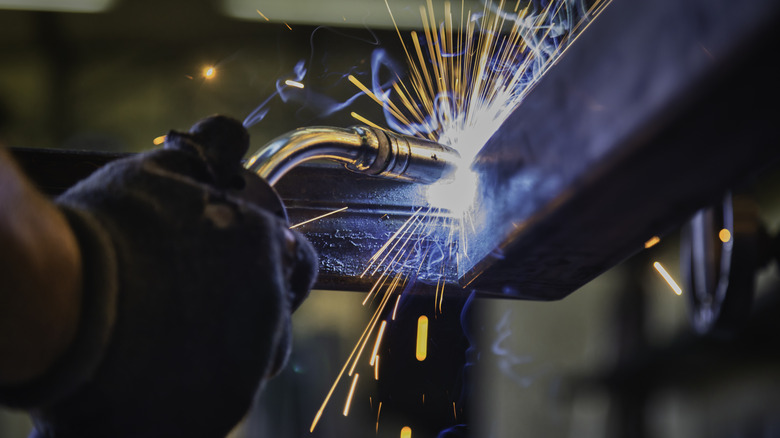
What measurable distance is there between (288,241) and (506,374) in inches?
64.3

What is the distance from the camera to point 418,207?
3.11ft

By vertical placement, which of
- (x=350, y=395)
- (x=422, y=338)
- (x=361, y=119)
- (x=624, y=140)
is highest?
(x=361, y=119)

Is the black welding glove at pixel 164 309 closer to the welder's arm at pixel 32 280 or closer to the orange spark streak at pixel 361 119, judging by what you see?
the welder's arm at pixel 32 280

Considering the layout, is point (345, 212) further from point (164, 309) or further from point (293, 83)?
point (293, 83)

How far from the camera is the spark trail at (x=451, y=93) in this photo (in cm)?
90

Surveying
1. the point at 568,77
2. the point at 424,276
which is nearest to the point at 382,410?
the point at 424,276

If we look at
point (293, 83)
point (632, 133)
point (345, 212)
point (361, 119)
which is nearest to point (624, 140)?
point (632, 133)

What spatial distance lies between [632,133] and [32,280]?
0.44m

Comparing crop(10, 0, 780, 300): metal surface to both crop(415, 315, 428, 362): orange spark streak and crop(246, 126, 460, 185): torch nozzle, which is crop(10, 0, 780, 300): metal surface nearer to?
crop(246, 126, 460, 185): torch nozzle

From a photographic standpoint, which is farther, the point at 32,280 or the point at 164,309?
the point at 164,309

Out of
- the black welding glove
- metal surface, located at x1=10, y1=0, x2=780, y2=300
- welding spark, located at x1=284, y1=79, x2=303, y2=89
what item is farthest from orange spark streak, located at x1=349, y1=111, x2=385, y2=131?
the black welding glove

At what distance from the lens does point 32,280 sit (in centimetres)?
36

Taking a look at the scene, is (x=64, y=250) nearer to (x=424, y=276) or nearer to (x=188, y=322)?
(x=188, y=322)

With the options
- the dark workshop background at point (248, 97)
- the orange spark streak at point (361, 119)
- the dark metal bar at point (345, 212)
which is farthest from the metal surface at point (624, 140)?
the dark workshop background at point (248, 97)
